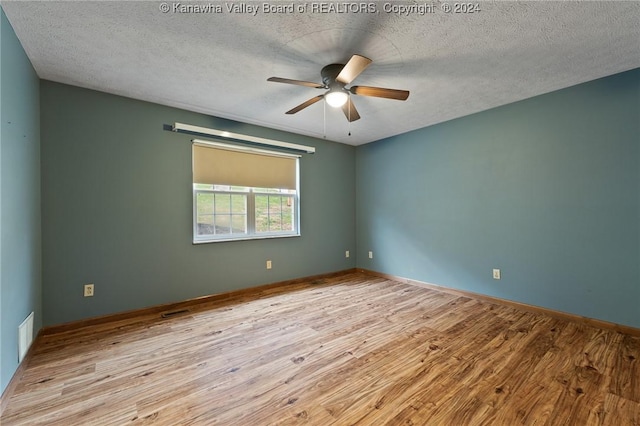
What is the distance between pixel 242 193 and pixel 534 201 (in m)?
3.58

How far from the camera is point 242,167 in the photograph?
3750mm

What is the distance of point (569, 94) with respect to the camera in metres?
2.80

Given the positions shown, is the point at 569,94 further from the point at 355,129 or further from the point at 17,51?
the point at 17,51

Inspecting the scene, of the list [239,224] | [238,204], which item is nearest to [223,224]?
Answer: [239,224]

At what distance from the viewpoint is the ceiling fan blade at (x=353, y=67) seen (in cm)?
184

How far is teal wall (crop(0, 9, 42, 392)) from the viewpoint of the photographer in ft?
5.45

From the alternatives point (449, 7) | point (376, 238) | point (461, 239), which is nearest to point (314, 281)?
point (376, 238)

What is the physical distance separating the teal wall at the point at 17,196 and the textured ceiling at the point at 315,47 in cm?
24

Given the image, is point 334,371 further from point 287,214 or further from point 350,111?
point 287,214

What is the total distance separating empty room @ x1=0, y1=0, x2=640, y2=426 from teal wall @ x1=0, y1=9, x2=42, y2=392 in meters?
0.03

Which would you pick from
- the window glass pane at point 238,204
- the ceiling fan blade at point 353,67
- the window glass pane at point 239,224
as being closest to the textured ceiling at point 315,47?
the ceiling fan blade at point 353,67

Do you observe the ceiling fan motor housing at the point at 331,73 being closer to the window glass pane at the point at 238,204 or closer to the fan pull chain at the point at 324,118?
the fan pull chain at the point at 324,118

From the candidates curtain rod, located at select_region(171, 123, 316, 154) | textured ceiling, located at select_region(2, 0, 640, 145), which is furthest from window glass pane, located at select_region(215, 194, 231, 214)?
textured ceiling, located at select_region(2, 0, 640, 145)

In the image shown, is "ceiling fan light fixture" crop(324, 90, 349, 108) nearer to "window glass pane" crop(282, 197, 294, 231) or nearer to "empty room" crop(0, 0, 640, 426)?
"empty room" crop(0, 0, 640, 426)
